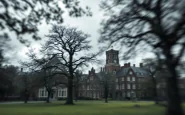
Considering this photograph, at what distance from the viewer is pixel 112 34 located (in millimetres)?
15289

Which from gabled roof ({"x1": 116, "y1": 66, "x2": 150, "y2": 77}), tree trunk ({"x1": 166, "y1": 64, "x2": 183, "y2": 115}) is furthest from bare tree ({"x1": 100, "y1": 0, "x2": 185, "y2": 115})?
gabled roof ({"x1": 116, "y1": 66, "x2": 150, "y2": 77})

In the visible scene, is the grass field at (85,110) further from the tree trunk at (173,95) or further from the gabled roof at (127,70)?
the gabled roof at (127,70)

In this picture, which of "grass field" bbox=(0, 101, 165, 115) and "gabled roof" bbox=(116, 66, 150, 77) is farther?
"gabled roof" bbox=(116, 66, 150, 77)

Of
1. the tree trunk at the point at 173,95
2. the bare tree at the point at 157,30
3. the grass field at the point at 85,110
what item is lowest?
the grass field at the point at 85,110

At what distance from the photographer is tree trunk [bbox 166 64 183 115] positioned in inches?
483

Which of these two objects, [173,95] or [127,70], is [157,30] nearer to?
[173,95]

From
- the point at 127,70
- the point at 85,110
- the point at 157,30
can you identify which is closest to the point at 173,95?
the point at 157,30

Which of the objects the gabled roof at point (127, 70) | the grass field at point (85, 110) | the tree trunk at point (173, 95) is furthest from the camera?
the gabled roof at point (127, 70)

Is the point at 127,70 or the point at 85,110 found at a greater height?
the point at 127,70

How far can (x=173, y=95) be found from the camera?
12.6 m

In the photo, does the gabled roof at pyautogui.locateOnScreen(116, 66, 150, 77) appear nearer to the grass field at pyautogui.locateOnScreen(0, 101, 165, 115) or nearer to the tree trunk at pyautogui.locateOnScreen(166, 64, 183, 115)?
the grass field at pyautogui.locateOnScreen(0, 101, 165, 115)

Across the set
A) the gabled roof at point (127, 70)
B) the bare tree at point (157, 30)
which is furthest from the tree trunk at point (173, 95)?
the gabled roof at point (127, 70)

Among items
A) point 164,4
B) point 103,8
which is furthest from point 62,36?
point 164,4

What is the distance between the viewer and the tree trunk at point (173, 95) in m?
12.3
